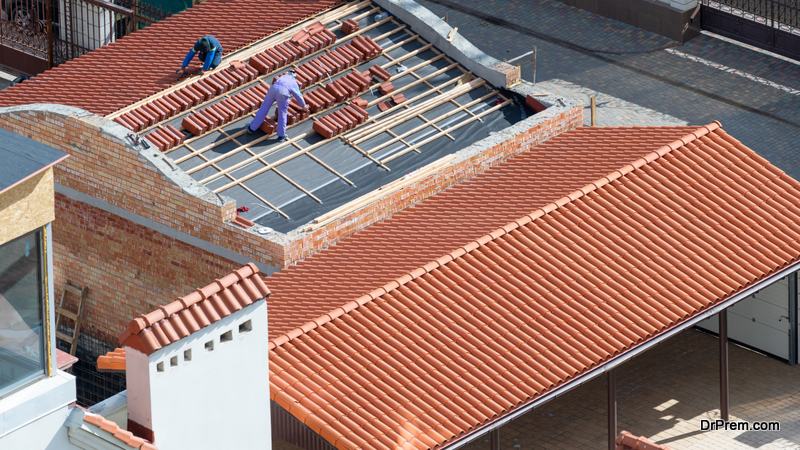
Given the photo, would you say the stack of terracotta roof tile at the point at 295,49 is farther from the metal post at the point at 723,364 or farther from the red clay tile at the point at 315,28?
the metal post at the point at 723,364

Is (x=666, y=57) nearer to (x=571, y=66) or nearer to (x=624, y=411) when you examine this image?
(x=571, y=66)

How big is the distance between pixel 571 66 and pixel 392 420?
20.3 metres

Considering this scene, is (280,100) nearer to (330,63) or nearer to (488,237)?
(330,63)

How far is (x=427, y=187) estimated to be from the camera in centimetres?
3080

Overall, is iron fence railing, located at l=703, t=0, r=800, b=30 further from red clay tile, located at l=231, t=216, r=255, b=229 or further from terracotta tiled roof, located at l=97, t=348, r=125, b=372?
terracotta tiled roof, located at l=97, t=348, r=125, b=372

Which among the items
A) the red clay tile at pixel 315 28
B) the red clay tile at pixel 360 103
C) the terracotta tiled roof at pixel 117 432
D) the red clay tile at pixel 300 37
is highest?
the red clay tile at pixel 315 28

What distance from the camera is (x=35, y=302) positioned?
1905cm

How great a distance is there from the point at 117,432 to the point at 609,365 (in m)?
9.15

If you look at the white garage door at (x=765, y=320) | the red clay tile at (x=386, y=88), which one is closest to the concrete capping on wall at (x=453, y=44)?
the red clay tile at (x=386, y=88)

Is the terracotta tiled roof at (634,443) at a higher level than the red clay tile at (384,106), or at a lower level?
lower

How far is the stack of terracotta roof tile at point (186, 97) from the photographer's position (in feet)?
105

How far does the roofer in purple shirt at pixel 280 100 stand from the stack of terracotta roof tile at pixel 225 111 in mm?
616

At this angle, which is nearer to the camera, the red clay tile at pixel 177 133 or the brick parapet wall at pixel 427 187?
the brick parapet wall at pixel 427 187

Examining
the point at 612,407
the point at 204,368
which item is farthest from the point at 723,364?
the point at 204,368
